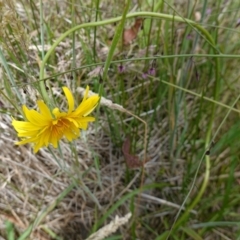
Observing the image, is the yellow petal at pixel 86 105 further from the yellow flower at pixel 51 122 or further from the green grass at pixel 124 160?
the green grass at pixel 124 160

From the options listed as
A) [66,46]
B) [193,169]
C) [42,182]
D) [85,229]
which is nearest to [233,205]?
[193,169]

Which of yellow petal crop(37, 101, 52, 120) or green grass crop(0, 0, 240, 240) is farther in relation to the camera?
green grass crop(0, 0, 240, 240)

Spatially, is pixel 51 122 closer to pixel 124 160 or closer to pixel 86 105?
pixel 86 105

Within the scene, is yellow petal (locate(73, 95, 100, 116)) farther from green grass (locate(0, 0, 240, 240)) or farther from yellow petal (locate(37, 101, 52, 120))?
green grass (locate(0, 0, 240, 240))

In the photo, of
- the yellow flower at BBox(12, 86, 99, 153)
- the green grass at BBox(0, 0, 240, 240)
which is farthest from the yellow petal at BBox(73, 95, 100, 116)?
the green grass at BBox(0, 0, 240, 240)

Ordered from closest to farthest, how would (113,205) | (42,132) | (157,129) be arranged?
(42,132)
(113,205)
(157,129)

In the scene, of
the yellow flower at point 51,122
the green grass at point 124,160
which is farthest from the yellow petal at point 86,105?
the green grass at point 124,160

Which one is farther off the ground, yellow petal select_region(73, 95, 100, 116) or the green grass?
yellow petal select_region(73, 95, 100, 116)

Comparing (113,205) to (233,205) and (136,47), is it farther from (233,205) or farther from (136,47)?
(136,47)
